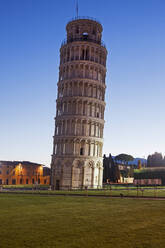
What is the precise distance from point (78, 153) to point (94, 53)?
29.3 m

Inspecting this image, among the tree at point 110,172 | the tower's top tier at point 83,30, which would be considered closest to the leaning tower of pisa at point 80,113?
the tower's top tier at point 83,30

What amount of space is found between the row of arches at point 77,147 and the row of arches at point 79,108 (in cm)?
744

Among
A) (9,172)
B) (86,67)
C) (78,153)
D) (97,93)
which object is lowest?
(9,172)

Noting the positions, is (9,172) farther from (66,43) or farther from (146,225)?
(146,225)

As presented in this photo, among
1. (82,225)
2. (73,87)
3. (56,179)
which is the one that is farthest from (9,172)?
(82,225)

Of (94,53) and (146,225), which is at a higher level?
(94,53)

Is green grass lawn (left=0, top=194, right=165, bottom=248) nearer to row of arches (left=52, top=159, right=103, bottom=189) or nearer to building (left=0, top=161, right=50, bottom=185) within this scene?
row of arches (left=52, top=159, right=103, bottom=189)

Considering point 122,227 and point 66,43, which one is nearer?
point 122,227

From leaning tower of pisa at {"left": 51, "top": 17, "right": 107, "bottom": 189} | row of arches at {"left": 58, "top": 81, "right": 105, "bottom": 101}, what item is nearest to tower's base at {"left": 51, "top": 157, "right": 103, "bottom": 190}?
leaning tower of pisa at {"left": 51, "top": 17, "right": 107, "bottom": 189}

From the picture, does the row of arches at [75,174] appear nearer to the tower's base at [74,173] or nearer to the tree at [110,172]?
the tower's base at [74,173]

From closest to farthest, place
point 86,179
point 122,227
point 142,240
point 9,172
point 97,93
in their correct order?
point 142,240 → point 122,227 → point 86,179 → point 97,93 → point 9,172

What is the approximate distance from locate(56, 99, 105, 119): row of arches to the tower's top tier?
1979 cm

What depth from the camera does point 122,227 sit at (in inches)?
579

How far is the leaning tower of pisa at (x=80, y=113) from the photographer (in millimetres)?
71188
